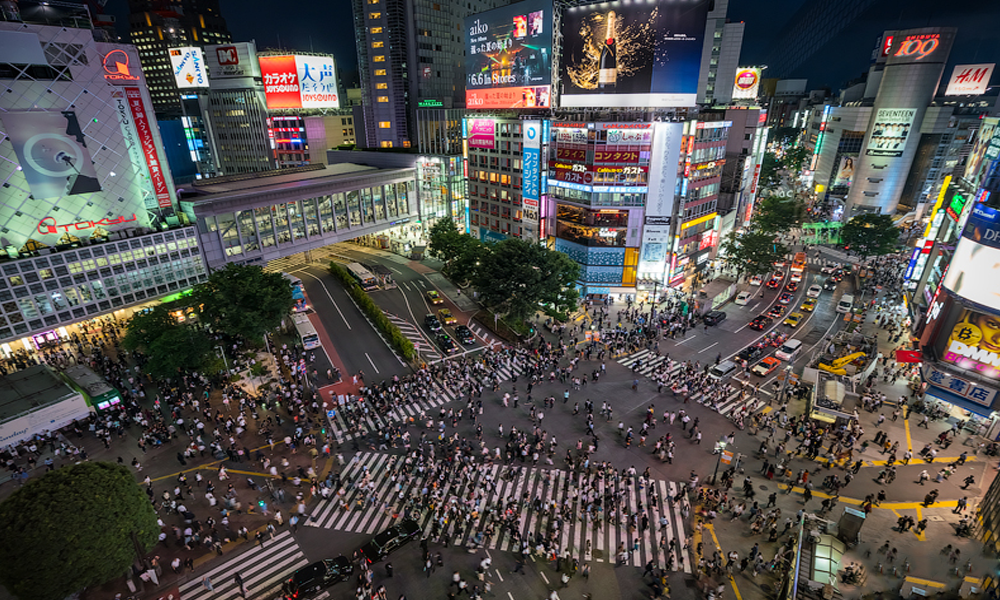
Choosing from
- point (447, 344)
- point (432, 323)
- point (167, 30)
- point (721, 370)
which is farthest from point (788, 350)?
point (167, 30)

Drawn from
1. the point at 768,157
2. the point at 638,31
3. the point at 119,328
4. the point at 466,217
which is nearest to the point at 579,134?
the point at 638,31

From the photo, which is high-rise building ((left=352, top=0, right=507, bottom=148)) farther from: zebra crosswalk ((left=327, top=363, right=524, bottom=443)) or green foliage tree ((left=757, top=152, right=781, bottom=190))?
green foliage tree ((left=757, top=152, right=781, bottom=190))

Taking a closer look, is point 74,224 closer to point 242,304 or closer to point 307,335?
point 242,304

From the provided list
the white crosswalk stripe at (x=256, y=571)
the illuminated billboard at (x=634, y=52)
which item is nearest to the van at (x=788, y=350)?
the illuminated billboard at (x=634, y=52)

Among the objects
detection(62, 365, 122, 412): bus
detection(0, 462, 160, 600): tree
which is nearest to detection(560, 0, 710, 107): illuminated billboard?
detection(62, 365, 122, 412): bus

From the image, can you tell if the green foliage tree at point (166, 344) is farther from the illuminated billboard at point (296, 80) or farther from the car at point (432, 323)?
the illuminated billboard at point (296, 80)
